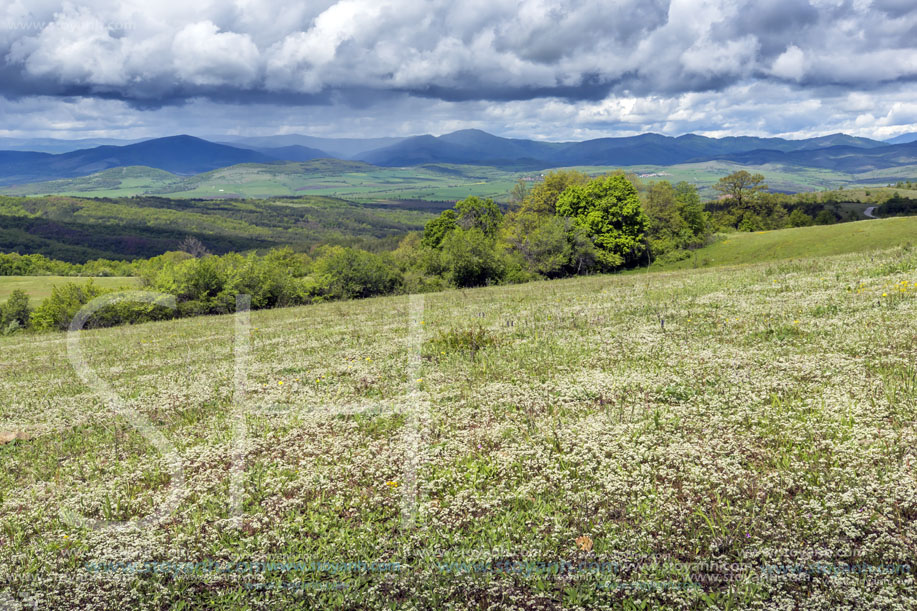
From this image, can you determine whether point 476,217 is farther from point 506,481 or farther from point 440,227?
point 506,481

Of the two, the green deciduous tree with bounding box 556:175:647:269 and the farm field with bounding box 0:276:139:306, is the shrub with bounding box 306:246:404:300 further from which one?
the farm field with bounding box 0:276:139:306

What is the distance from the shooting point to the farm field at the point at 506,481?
182 inches

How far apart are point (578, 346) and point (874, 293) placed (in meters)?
8.89

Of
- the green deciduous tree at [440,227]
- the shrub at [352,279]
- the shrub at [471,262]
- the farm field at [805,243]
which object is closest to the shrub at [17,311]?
the shrub at [352,279]

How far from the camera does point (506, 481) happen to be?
245 inches

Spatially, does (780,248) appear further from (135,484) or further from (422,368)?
(135,484)

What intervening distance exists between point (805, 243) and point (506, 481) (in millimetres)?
76052

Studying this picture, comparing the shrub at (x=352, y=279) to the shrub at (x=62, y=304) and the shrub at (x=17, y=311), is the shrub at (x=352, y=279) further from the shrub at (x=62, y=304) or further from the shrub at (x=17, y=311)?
the shrub at (x=17, y=311)

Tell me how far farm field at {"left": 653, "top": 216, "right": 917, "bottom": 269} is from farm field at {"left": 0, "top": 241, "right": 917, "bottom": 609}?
58.9m

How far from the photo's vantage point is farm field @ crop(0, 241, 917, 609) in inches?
182

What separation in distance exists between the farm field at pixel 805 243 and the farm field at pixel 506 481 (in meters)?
58.9

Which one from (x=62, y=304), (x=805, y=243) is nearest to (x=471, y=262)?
(x=62, y=304)

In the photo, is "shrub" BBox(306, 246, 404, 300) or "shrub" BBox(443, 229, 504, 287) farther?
"shrub" BBox(443, 229, 504, 287)

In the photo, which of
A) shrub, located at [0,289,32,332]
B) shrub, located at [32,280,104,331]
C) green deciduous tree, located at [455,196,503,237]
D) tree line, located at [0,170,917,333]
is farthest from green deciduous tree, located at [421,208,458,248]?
shrub, located at [0,289,32,332]
